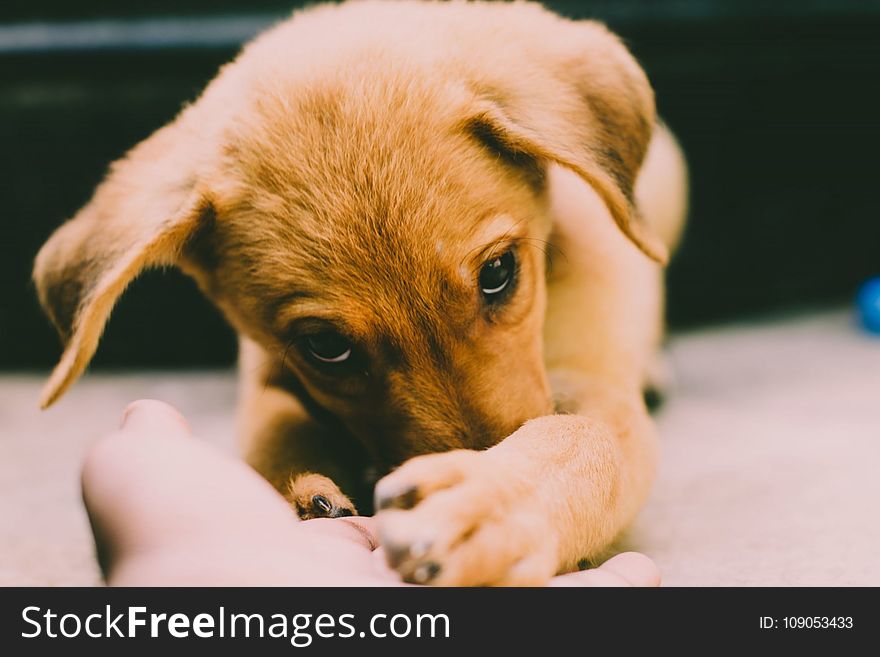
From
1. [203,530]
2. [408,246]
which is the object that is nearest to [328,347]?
[408,246]

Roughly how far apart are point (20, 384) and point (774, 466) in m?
3.16

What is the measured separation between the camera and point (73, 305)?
2.19m

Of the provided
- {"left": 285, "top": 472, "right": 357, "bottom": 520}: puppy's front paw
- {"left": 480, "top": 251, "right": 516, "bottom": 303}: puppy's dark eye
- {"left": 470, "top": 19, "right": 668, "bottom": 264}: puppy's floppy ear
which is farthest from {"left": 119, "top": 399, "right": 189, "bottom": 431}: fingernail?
A: {"left": 470, "top": 19, "right": 668, "bottom": 264}: puppy's floppy ear

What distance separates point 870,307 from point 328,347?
255 centimetres

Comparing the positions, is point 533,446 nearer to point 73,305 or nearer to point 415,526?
point 415,526

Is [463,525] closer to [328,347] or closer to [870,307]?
[328,347]

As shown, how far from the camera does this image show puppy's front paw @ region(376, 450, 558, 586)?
4.31 feet

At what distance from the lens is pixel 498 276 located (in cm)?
210

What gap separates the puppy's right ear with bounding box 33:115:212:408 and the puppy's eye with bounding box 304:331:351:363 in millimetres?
410

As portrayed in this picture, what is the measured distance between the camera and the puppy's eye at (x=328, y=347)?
204cm

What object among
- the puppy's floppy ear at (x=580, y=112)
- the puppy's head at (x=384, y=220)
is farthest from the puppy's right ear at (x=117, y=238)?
the puppy's floppy ear at (x=580, y=112)

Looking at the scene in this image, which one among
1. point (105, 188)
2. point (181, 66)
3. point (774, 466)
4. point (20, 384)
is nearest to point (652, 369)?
point (774, 466)

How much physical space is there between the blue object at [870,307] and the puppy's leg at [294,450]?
2.35 metres

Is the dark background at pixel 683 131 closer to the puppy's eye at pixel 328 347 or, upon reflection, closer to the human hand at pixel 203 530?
the puppy's eye at pixel 328 347
